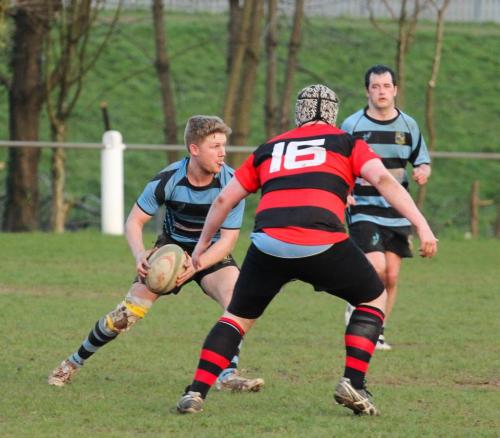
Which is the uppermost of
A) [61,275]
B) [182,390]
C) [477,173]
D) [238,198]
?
[238,198]

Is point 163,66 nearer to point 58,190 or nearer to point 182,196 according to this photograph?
point 58,190

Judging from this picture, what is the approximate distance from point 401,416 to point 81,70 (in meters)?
14.4

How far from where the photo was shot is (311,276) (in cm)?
666

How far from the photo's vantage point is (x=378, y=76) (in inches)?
374

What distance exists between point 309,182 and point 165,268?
1.19 m

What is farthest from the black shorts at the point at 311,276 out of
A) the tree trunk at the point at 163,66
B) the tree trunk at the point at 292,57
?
the tree trunk at the point at 292,57

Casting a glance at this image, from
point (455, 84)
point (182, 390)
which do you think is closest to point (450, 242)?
point (182, 390)

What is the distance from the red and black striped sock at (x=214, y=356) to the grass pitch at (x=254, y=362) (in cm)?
17

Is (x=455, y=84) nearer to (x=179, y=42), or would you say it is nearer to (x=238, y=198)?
(x=179, y=42)

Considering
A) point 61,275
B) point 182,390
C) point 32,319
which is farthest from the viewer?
point 61,275

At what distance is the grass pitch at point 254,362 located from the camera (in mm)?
6625

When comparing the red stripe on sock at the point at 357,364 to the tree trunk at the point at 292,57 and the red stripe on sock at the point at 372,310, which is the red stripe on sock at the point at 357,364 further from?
the tree trunk at the point at 292,57

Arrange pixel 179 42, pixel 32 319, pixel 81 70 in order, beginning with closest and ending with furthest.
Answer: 1. pixel 32 319
2. pixel 81 70
3. pixel 179 42

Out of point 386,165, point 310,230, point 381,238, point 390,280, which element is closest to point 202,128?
point 310,230
